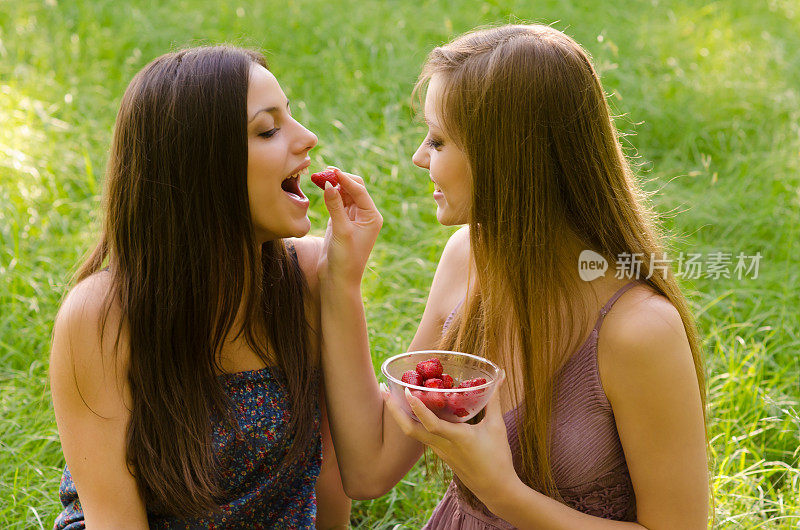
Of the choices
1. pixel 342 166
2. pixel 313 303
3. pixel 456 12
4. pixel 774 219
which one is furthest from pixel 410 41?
pixel 313 303

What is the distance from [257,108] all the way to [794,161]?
3296 millimetres

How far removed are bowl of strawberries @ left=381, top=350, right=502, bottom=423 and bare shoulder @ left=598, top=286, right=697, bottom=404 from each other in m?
0.24

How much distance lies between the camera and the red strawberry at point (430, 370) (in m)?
1.73

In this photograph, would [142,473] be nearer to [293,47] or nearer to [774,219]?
[774,219]

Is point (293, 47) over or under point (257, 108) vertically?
under

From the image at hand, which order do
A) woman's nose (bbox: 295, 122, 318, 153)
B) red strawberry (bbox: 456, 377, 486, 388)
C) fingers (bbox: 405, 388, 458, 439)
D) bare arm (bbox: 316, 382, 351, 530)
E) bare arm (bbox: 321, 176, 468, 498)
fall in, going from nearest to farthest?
fingers (bbox: 405, 388, 458, 439) → red strawberry (bbox: 456, 377, 486, 388) → woman's nose (bbox: 295, 122, 318, 153) → bare arm (bbox: 321, 176, 468, 498) → bare arm (bbox: 316, 382, 351, 530)

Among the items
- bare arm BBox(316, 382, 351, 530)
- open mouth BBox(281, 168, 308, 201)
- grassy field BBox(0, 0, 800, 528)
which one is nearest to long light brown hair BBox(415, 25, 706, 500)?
open mouth BBox(281, 168, 308, 201)

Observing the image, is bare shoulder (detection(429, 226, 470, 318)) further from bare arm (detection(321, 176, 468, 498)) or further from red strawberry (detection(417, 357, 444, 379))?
red strawberry (detection(417, 357, 444, 379))

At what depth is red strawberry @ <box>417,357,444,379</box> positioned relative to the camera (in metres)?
1.73

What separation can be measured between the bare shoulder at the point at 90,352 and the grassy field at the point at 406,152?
2.58ft

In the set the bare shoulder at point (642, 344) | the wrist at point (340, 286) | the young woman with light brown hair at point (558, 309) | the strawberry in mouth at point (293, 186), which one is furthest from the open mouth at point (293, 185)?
the bare shoulder at point (642, 344)

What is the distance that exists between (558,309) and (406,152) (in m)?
2.70

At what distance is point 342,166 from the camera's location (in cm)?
425

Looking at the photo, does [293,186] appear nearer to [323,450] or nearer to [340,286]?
[340,286]
